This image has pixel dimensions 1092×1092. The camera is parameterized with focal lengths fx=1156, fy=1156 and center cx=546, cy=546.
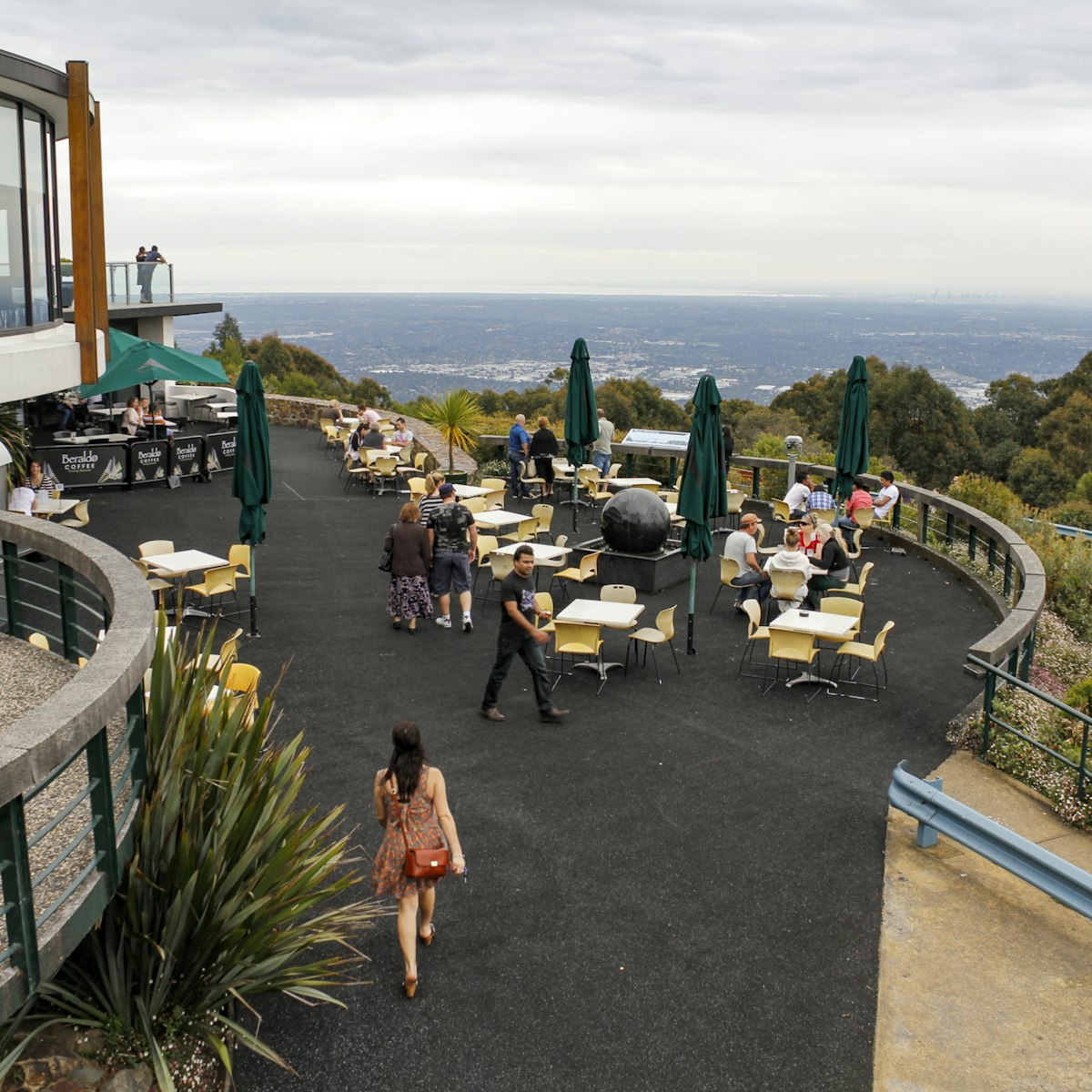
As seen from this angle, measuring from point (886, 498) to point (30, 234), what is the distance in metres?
12.8

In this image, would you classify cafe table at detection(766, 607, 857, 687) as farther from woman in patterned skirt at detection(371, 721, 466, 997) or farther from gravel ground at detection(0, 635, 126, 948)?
gravel ground at detection(0, 635, 126, 948)

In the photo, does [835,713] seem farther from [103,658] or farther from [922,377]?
[922,377]

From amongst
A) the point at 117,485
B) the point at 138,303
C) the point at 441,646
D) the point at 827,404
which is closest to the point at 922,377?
the point at 827,404

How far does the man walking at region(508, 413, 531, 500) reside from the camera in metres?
21.6


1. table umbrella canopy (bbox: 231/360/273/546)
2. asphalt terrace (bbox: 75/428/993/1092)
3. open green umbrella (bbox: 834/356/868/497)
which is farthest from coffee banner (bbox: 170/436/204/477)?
open green umbrella (bbox: 834/356/868/497)

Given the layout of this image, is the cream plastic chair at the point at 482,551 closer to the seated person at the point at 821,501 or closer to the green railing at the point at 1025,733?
the seated person at the point at 821,501

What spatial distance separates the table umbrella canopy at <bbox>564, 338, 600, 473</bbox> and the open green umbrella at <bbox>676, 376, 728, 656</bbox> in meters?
5.68

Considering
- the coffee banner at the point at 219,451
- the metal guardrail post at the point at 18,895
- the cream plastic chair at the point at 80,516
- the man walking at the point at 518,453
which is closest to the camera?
the metal guardrail post at the point at 18,895

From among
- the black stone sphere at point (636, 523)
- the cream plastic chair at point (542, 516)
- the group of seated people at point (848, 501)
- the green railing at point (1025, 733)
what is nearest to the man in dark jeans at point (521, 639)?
the green railing at point (1025, 733)

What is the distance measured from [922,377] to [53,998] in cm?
6746

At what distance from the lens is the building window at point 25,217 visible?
13.8 m

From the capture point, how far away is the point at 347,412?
3103 cm

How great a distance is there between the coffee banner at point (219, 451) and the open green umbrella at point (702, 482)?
13.3m

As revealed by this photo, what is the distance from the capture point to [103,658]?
536cm
